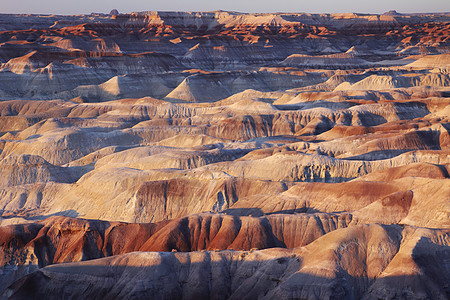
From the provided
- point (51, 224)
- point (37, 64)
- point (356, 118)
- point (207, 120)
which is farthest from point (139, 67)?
point (51, 224)

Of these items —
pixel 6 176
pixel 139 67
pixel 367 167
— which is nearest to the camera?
pixel 367 167

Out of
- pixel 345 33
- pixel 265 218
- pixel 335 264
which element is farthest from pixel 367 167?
pixel 345 33

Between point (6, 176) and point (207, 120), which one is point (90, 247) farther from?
point (207, 120)

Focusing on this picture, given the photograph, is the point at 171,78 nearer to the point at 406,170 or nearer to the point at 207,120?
the point at 207,120

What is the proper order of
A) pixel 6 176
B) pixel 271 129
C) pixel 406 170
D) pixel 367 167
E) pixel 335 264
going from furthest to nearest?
1. pixel 271 129
2. pixel 6 176
3. pixel 367 167
4. pixel 406 170
5. pixel 335 264

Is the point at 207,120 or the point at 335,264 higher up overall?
the point at 335,264

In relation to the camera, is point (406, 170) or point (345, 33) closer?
point (406, 170)
